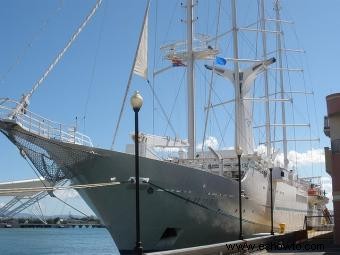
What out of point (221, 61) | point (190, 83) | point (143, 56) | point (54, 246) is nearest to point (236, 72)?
point (221, 61)

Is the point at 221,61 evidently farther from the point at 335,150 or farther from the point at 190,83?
the point at 335,150

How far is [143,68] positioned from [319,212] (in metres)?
43.9

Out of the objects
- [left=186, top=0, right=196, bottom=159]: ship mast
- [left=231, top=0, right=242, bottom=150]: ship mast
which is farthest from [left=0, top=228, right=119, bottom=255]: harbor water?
[left=186, top=0, right=196, bottom=159]: ship mast

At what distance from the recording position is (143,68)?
86.2 feet

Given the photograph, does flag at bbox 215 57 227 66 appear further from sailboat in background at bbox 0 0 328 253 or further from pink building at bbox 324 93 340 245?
pink building at bbox 324 93 340 245

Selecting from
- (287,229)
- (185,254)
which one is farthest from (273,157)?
(185,254)

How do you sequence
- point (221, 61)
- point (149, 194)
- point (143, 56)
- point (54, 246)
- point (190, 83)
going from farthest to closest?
point (54, 246) < point (221, 61) < point (190, 83) < point (143, 56) < point (149, 194)

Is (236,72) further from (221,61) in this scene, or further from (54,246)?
(54,246)

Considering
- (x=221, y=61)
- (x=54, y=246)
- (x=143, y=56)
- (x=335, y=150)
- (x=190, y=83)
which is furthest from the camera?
(x=54, y=246)

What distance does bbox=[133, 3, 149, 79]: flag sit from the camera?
2594 centimetres

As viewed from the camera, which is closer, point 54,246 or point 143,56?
point 143,56

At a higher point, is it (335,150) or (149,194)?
(335,150)

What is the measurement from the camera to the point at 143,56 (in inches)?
1041

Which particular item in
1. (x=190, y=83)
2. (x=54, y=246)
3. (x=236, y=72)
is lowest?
(x=54, y=246)
